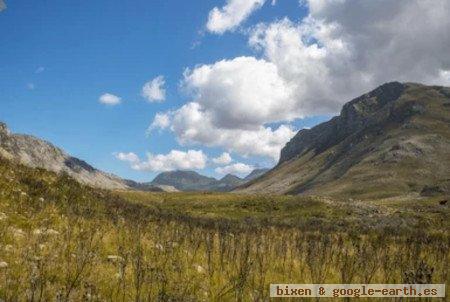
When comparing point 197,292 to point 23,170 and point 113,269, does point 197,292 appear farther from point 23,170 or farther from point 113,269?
point 23,170

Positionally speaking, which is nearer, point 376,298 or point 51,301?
point 51,301

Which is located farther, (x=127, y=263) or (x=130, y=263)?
(x=130, y=263)

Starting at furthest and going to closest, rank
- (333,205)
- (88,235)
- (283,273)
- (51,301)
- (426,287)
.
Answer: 1. (333,205)
2. (88,235)
3. (283,273)
4. (426,287)
5. (51,301)

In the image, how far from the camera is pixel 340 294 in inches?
334

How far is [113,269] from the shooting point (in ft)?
30.8

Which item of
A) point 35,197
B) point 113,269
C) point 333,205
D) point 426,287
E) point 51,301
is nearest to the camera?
point 51,301

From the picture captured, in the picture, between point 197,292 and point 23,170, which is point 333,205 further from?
point 197,292

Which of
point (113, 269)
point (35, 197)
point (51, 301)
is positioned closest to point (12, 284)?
point (51, 301)

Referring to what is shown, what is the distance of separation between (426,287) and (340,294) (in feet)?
4.87

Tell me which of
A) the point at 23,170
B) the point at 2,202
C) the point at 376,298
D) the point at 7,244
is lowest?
the point at 376,298

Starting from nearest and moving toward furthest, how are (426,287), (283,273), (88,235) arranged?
1. (426,287)
2. (283,273)
3. (88,235)

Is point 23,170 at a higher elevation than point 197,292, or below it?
higher

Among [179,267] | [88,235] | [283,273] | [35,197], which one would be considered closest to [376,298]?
[283,273]

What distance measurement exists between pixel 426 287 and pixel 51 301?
6212 mm
